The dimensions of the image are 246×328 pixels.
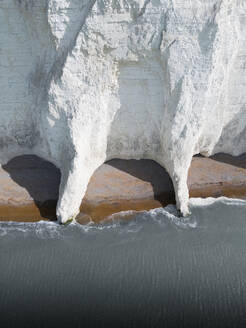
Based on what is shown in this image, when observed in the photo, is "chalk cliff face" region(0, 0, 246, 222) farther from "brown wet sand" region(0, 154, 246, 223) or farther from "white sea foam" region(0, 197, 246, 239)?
"brown wet sand" region(0, 154, 246, 223)

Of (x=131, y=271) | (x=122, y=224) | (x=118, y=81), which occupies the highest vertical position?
(x=118, y=81)

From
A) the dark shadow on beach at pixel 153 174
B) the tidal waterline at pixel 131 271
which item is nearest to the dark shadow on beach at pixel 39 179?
the tidal waterline at pixel 131 271

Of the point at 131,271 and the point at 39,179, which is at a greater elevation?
the point at 39,179

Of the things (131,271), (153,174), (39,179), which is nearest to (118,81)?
(153,174)

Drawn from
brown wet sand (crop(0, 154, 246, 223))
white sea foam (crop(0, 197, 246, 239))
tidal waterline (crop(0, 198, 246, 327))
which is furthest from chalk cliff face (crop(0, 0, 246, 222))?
tidal waterline (crop(0, 198, 246, 327))

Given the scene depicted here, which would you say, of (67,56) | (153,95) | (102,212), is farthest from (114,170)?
(67,56)

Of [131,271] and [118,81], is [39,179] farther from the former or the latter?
[131,271]

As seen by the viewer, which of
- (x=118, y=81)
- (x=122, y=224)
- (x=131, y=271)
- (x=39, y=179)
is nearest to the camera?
(x=131, y=271)
